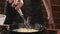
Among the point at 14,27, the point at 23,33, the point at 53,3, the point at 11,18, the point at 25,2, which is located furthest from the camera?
the point at 53,3

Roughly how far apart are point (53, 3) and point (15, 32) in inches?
53.0

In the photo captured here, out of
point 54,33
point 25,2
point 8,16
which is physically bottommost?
point 54,33

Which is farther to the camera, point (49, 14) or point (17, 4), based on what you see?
point (49, 14)

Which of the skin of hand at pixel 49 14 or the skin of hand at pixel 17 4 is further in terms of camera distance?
the skin of hand at pixel 49 14

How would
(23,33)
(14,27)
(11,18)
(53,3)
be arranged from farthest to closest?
1. (53,3)
2. (11,18)
3. (14,27)
4. (23,33)

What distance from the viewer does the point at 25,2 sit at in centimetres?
146

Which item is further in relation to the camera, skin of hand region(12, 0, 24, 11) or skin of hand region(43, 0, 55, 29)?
skin of hand region(43, 0, 55, 29)

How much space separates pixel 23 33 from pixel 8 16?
518 millimetres

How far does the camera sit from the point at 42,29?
924mm

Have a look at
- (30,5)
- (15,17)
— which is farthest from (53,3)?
(15,17)

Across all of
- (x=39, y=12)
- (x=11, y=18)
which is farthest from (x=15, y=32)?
(x=39, y=12)

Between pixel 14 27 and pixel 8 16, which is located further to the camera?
pixel 8 16

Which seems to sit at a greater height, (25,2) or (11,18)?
(25,2)

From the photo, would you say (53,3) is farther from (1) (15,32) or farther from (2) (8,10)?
(1) (15,32)
